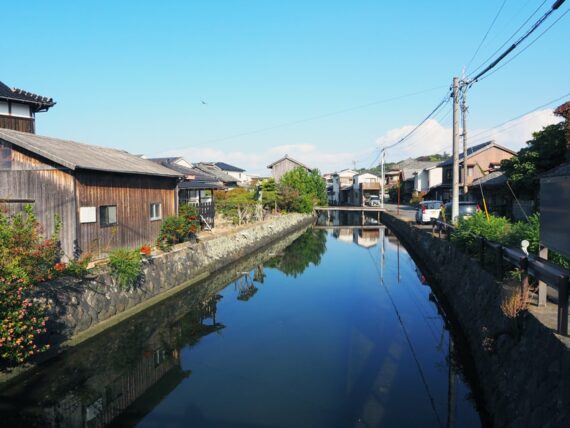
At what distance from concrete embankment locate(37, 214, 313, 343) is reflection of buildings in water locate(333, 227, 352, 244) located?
41.9 feet

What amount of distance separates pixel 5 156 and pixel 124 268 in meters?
5.70

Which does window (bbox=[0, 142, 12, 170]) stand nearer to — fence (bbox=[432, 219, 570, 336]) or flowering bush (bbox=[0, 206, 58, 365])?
flowering bush (bbox=[0, 206, 58, 365])

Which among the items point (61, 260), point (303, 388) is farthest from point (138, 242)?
point (303, 388)

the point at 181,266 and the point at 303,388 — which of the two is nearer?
the point at 303,388

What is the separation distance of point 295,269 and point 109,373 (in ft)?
46.4

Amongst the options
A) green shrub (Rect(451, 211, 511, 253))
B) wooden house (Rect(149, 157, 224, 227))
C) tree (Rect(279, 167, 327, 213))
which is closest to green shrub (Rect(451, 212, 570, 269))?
green shrub (Rect(451, 211, 511, 253))

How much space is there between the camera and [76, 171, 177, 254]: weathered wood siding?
14.1 m

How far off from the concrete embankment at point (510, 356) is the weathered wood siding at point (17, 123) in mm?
20972

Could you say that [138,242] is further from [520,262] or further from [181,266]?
[520,262]

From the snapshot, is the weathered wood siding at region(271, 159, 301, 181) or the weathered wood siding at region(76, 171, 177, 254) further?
the weathered wood siding at region(271, 159, 301, 181)

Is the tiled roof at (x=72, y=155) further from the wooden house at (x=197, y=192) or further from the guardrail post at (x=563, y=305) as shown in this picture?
the guardrail post at (x=563, y=305)

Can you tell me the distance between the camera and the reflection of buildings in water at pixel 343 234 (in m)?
35.7

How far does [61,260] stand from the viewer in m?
13.3

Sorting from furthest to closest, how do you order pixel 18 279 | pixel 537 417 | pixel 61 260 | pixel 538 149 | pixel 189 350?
pixel 538 149
pixel 61 260
pixel 189 350
pixel 18 279
pixel 537 417
